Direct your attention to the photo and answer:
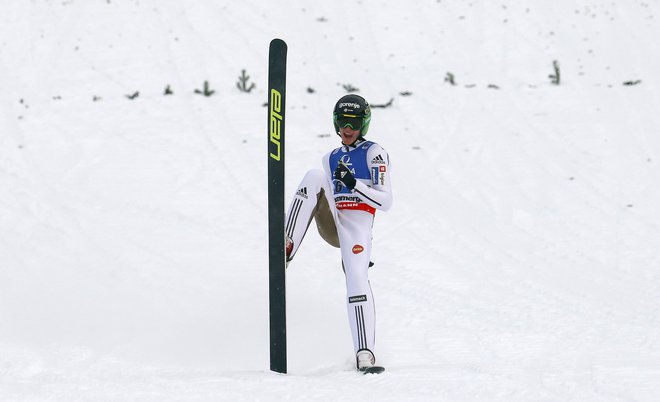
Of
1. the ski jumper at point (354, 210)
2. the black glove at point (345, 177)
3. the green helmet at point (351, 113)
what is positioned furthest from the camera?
the green helmet at point (351, 113)

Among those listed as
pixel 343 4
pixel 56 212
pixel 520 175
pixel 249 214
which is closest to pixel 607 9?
pixel 343 4

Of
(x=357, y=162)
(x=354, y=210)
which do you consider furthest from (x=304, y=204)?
(x=357, y=162)

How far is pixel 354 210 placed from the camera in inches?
185

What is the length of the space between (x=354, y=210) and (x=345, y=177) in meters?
0.36

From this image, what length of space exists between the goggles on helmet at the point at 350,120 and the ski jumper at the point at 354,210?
0.13 metres

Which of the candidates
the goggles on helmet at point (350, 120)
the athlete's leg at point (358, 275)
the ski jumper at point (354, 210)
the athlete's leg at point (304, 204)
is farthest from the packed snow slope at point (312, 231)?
the goggles on helmet at point (350, 120)

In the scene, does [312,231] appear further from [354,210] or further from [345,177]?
[345,177]

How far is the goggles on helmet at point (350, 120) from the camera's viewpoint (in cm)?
467

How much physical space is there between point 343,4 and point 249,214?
406 inches

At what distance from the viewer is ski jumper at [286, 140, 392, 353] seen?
4516 millimetres

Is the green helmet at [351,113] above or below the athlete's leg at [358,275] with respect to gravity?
above

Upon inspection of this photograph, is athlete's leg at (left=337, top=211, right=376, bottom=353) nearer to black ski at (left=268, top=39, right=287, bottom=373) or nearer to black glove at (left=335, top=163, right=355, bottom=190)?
black glove at (left=335, top=163, right=355, bottom=190)

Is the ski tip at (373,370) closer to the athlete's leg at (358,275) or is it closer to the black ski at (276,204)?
the athlete's leg at (358,275)

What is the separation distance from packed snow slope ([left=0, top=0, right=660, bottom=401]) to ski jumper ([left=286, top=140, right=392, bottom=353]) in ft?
1.33
